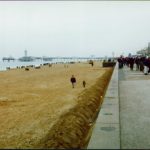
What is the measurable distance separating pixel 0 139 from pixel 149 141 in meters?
4.85

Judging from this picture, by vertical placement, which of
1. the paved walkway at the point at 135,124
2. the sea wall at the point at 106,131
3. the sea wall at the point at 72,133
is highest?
the sea wall at the point at 106,131

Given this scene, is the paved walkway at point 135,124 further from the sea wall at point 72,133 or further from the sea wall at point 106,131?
the sea wall at point 72,133

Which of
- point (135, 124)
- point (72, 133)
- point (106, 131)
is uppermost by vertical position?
point (106, 131)

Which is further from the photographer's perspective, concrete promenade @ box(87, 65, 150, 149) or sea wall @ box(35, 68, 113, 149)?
sea wall @ box(35, 68, 113, 149)

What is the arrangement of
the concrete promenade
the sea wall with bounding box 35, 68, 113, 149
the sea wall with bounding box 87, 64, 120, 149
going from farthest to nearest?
the sea wall with bounding box 35, 68, 113, 149 → the concrete promenade → the sea wall with bounding box 87, 64, 120, 149

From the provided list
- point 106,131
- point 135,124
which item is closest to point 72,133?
point 135,124

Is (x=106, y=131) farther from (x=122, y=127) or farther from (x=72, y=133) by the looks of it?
(x=72, y=133)

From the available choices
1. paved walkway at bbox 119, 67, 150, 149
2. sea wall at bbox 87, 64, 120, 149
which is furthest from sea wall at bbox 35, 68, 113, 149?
paved walkway at bbox 119, 67, 150, 149

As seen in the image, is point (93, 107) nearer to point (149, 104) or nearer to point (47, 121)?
point (47, 121)

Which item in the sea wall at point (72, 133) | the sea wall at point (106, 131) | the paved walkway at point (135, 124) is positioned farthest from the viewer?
the sea wall at point (72, 133)

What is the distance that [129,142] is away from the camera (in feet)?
19.9

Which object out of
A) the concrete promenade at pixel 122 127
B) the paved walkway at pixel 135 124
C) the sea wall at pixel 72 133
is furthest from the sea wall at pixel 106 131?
the sea wall at pixel 72 133

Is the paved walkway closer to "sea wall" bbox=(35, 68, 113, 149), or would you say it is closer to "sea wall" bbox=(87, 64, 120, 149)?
"sea wall" bbox=(87, 64, 120, 149)

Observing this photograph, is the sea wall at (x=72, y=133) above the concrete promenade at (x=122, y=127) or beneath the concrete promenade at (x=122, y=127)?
beneath
